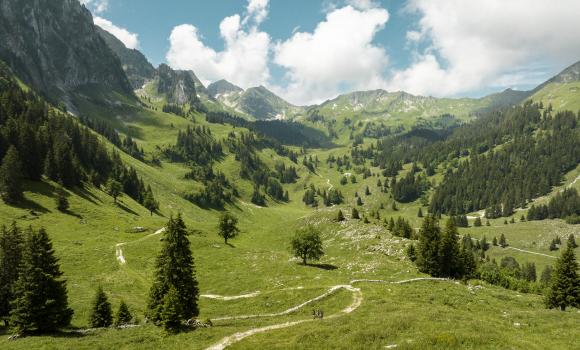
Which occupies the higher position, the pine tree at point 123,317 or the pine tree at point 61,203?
the pine tree at point 61,203

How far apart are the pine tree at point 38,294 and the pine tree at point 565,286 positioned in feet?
211

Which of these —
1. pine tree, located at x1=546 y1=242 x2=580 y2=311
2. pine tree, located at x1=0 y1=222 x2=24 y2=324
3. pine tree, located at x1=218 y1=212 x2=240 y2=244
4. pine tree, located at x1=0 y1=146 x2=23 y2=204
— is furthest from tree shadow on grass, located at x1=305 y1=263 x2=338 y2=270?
pine tree, located at x1=0 y1=146 x2=23 y2=204

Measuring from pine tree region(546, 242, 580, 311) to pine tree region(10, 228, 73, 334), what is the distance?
2529 inches

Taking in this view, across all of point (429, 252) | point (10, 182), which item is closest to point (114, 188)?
point (10, 182)

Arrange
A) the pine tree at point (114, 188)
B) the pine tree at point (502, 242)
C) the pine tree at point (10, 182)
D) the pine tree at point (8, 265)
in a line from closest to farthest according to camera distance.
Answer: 1. the pine tree at point (8, 265)
2. the pine tree at point (10, 182)
3. the pine tree at point (114, 188)
4. the pine tree at point (502, 242)

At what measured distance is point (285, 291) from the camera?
5784 cm

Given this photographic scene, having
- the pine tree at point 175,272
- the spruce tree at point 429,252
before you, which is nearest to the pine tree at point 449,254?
the spruce tree at point 429,252

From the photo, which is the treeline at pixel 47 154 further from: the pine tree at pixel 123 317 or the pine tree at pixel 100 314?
the pine tree at pixel 123 317

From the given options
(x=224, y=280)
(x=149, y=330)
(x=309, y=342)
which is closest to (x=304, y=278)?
(x=224, y=280)

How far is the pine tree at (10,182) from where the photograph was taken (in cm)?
9462

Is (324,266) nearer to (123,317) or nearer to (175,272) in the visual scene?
(175,272)

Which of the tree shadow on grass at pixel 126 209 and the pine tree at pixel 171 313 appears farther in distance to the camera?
the tree shadow on grass at pixel 126 209

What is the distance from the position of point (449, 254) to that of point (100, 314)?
61.6 metres

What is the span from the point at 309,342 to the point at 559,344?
19.6 metres
